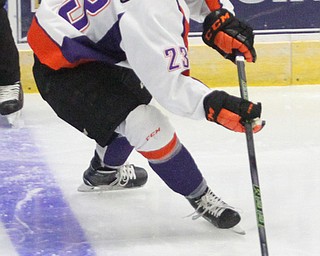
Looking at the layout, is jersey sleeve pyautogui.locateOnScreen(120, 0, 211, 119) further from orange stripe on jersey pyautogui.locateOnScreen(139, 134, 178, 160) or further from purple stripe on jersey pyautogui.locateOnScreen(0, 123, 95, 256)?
purple stripe on jersey pyautogui.locateOnScreen(0, 123, 95, 256)

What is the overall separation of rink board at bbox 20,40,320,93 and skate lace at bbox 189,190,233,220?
154 centimetres

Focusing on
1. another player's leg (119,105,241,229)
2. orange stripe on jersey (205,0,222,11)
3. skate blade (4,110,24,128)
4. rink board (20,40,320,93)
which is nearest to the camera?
another player's leg (119,105,241,229)

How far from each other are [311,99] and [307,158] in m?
0.77

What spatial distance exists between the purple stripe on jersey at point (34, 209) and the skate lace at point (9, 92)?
0.31m

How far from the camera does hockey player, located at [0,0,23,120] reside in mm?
3471

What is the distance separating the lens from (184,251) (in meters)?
2.26

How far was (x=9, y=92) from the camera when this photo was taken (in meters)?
3.50

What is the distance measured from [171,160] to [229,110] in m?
0.27

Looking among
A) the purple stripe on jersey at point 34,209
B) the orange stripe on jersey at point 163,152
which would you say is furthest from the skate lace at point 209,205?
the purple stripe on jersey at point 34,209

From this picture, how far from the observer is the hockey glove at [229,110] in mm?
2121

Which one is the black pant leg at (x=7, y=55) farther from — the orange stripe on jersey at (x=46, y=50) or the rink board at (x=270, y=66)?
the orange stripe on jersey at (x=46, y=50)

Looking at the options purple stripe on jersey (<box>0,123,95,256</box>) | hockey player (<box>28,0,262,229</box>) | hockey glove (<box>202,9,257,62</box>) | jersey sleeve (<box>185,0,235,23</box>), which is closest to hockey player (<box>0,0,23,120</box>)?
purple stripe on jersey (<box>0,123,95,256</box>)

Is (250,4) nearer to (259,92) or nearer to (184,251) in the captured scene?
(259,92)

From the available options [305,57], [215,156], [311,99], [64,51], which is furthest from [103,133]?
[305,57]
